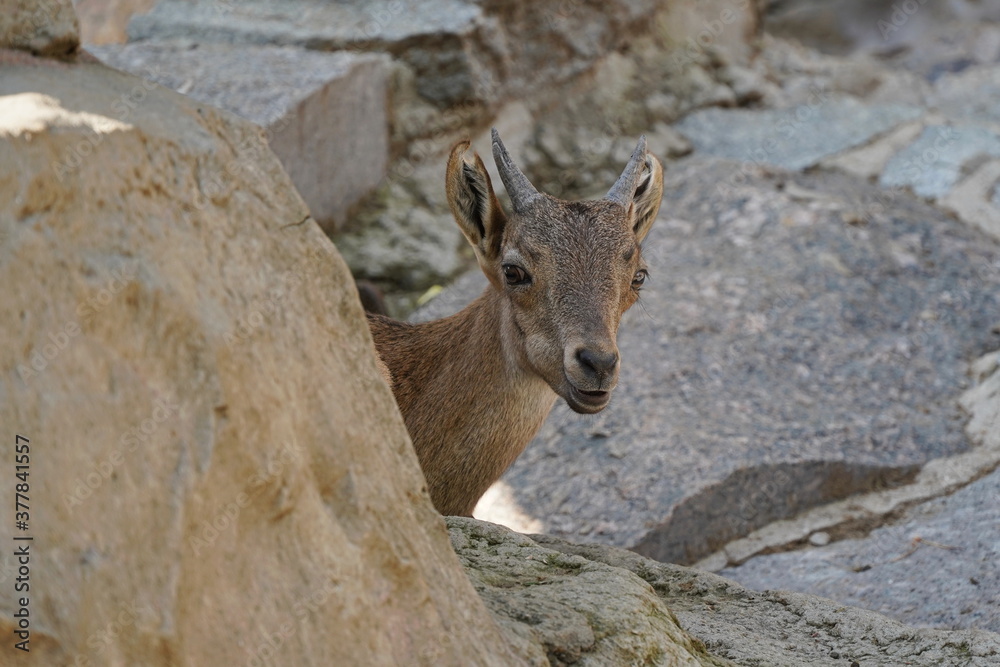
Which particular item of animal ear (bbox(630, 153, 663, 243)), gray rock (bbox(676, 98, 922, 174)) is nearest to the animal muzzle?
animal ear (bbox(630, 153, 663, 243))

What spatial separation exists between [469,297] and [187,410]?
16.7 ft

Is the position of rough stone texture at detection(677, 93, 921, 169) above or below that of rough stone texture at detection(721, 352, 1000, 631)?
below

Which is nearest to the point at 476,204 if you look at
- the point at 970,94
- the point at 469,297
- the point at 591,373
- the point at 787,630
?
the point at 591,373

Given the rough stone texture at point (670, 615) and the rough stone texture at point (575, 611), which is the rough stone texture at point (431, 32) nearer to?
the rough stone texture at point (670, 615)

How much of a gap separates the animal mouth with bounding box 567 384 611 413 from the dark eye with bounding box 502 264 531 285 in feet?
1.76

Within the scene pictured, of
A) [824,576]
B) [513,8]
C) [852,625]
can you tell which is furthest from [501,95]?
[852,625]

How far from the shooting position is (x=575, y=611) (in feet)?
9.70

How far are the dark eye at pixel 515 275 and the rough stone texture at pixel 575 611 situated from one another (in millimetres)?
1489

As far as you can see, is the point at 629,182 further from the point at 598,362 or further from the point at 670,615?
the point at 670,615

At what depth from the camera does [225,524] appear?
2271mm

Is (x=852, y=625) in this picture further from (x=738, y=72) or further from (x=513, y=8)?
(x=738, y=72)

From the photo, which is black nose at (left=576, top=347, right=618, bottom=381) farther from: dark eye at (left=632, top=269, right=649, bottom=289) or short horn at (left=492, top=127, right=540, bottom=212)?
short horn at (left=492, top=127, right=540, bottom=212)

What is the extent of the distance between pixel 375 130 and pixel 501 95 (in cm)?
113

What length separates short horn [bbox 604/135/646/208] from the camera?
5016 mm
